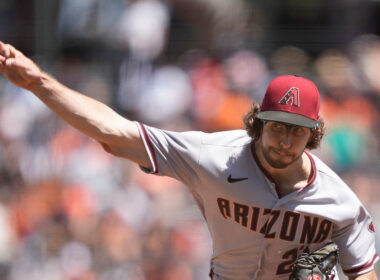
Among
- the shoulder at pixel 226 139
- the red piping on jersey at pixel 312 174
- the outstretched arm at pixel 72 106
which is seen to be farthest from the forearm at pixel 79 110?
the red piping on jersey at pixel 312 174

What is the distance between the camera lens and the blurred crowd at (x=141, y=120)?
5.67 meters

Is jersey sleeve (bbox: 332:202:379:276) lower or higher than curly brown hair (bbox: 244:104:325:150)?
lower

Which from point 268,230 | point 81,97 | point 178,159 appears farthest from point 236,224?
point 81,97

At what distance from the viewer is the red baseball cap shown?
9.34 feet

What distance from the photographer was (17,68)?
8.80 ft

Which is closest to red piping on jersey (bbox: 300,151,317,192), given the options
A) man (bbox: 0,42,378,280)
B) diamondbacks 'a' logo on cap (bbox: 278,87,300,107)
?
man (bbox: 0,42,378,280)

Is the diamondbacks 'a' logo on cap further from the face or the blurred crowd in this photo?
the blurred crowd

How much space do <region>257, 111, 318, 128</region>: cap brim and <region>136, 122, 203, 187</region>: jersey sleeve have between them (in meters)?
0.36

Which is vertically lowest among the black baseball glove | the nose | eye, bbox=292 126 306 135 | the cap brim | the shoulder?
the black baseball glove

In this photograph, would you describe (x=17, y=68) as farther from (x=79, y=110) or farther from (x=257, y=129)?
(x=257, y=129)

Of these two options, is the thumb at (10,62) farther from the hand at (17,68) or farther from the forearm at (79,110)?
the forearm at (79,110)

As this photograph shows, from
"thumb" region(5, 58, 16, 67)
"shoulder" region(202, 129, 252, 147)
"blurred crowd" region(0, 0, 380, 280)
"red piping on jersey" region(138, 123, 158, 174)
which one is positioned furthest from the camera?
"blurred crowd" region(0, 0, 380, 280)

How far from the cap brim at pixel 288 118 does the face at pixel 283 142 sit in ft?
0.11

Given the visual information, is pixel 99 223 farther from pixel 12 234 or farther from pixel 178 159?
pixel 178 159
